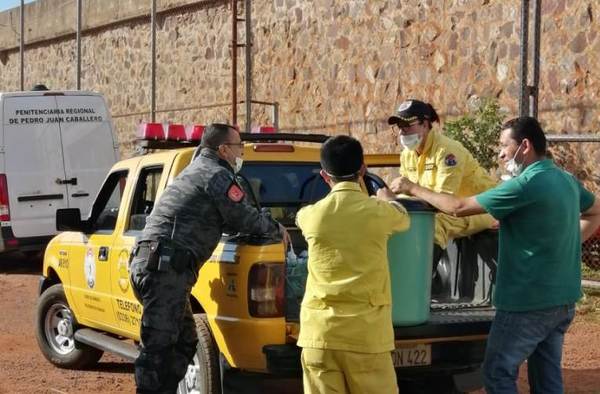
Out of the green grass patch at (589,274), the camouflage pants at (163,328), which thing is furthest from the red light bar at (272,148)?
the green grass patch at (589,274)

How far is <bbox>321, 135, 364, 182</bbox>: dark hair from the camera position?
482 cm

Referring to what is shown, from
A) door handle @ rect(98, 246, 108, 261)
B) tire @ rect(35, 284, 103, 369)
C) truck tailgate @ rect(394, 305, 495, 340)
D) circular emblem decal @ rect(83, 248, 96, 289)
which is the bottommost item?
tire @ rect(35, 284, 103, 369)

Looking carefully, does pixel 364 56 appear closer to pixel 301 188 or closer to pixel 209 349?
pixel 301 188

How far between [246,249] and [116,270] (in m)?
1.54

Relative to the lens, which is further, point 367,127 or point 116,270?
point 367,127

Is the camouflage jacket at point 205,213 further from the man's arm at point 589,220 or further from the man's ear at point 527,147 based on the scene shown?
the man's arm at point 589,220

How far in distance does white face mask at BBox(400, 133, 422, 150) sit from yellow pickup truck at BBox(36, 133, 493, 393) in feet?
1.30

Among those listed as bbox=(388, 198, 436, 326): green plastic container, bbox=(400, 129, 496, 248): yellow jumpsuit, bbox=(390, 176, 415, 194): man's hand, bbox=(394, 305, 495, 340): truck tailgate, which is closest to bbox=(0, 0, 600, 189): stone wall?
bbox=(400, 129, 496, 248): yellow jumpsuit

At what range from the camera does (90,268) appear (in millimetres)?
7645

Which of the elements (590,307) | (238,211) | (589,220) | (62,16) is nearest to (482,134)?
(590,307)

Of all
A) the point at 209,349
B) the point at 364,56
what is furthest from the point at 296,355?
the point at 364,56

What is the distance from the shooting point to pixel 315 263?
4852mm

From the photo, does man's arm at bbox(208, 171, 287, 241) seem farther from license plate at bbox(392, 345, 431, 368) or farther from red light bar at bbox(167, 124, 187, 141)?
red light bar at bbox(167, 124, 187, 141)

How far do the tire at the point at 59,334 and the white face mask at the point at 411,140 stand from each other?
9.99 ft
